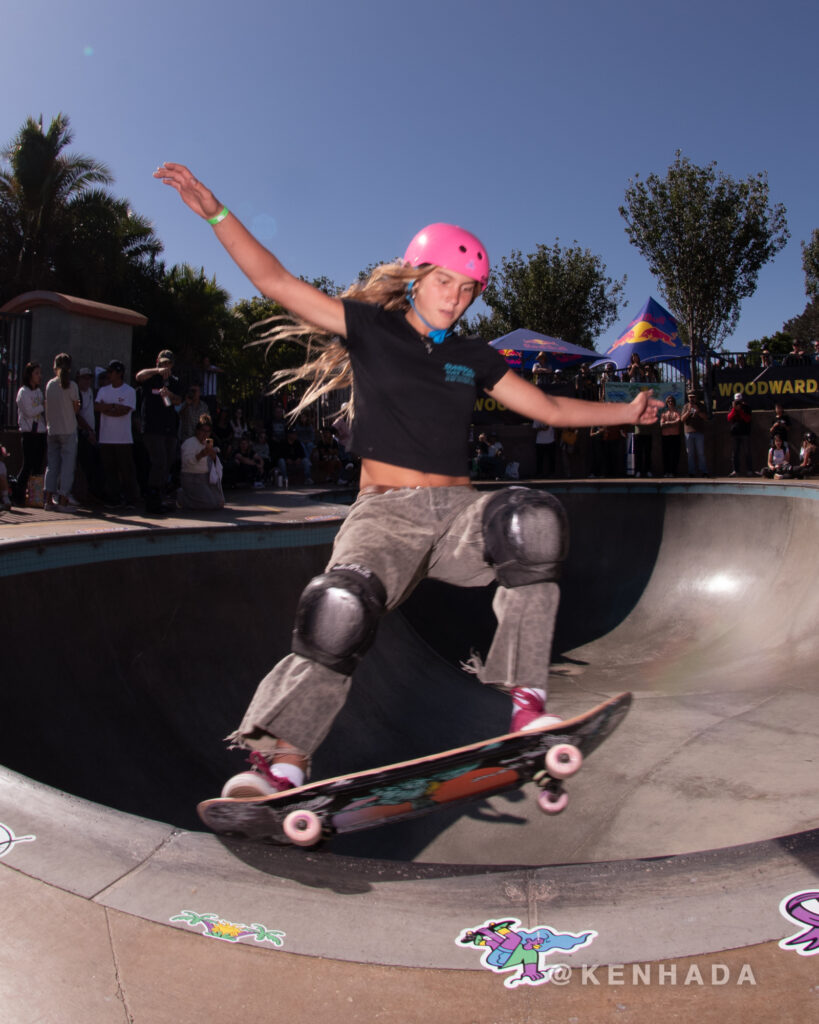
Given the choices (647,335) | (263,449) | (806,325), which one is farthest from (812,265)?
(263,449)

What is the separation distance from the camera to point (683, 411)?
52.1 ft

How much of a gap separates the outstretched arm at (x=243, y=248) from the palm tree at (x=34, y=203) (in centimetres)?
3105

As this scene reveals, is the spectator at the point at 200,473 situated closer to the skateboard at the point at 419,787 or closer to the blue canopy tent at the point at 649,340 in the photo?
the skateboard at the point at 419,787

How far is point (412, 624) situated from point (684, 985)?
6.50 metres

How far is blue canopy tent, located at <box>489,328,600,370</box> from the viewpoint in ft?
64.6

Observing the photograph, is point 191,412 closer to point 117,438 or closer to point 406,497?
point 117,438

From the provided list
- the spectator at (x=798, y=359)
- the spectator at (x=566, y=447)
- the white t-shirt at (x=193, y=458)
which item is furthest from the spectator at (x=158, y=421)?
the spectator at (x=798, y=359)

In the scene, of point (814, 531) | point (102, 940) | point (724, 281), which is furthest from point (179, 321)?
point (102, 940)

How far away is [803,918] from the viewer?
1.54 metres

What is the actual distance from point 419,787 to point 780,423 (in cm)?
1504

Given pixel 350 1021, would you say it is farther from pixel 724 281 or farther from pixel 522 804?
pixel 724 281

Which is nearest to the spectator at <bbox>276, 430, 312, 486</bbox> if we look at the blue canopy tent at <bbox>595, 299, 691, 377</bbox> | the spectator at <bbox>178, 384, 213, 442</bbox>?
the spectator at <bbox>178, 384, 213, 442</bbox>

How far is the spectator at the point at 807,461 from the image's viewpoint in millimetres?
14539

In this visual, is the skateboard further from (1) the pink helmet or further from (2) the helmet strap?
(1) the pink helmet
